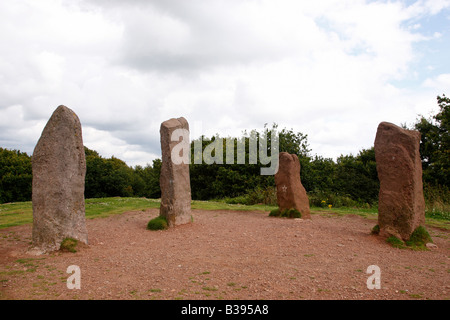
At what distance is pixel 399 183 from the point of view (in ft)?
30.5

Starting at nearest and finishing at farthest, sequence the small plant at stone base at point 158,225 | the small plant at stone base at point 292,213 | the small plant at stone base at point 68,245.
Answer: the small plant at stone base at point 68,245 < the small plant at stone base at point 158,225 < the small plant at stone base at point 292,213

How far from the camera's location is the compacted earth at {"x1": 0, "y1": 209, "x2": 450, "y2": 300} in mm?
5516

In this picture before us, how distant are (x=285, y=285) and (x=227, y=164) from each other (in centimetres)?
2196

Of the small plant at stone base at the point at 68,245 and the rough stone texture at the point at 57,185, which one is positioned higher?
the rough stone texture at the point at 57,185

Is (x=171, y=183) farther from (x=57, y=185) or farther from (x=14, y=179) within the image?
(x=14, y=179)

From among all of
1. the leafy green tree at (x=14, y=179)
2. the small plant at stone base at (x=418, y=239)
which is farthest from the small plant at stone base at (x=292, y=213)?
the leafy green tree at (x=14, y=179)

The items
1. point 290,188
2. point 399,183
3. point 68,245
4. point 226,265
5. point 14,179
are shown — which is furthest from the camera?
point 14,179

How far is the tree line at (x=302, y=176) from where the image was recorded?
826 inches

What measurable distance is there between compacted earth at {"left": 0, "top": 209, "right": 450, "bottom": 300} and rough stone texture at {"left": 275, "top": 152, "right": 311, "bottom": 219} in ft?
7.62

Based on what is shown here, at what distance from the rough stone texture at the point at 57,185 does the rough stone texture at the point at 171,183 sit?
2.98 meters

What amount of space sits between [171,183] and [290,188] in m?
5.29

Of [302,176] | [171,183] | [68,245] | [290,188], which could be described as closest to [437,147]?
[302,176]

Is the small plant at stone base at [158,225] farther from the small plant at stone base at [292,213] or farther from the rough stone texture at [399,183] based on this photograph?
the rough stone texture at [399,183]

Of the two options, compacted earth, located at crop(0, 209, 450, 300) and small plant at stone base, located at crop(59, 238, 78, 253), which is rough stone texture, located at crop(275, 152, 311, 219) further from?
small plant at stone base, located at crop(59, 238, 78, 253)
